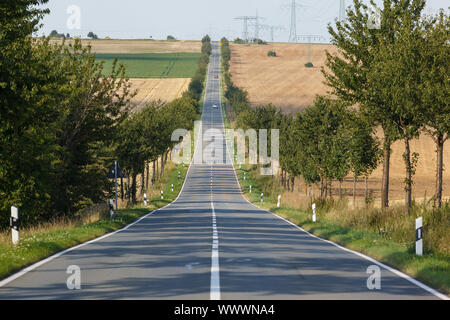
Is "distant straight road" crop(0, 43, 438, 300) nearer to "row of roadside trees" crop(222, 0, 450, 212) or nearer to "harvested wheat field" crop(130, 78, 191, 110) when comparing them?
"row of roadside trees" crop(222, 0, 450, 212)

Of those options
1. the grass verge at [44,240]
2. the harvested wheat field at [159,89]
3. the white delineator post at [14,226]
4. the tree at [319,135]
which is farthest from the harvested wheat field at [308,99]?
the white delineator post at [14,226]

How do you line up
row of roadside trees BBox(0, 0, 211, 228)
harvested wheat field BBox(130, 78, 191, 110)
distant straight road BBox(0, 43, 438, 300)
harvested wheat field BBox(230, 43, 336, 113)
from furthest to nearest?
1. harvested wheat field BBox(230, 43, 336, 113)
2. harvested wheat field BBox(130, 78, 191, 110)
3. row of roadside trees BBox(0, 0, 211, 228)
4. distant straight road BBox(0, 43, 438, 300)

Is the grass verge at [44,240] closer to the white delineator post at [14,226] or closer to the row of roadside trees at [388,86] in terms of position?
the white delineator post at [14,226]

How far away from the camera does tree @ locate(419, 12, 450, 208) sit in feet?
92.0

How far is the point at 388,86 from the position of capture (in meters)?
29.6

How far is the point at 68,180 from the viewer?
114ft

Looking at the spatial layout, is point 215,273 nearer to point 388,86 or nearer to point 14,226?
point 14,226

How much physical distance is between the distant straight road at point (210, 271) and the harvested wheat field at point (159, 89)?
115201mm

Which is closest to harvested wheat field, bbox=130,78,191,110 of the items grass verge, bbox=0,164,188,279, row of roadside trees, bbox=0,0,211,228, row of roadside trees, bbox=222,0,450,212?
row of roadside trees, bbox=0,0,211,228

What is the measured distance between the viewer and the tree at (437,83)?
28031 millimetres

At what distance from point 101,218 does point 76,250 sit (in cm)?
1338
